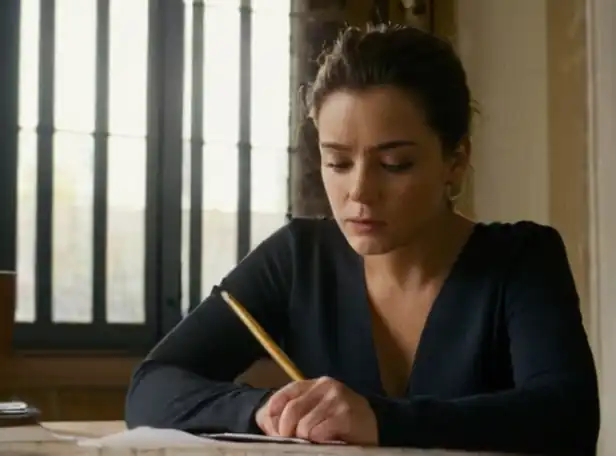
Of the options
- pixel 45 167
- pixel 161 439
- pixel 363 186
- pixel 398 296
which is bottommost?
pixel 161 439

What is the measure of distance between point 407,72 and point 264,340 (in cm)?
37

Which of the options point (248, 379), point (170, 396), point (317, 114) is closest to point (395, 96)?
point (317, 114)

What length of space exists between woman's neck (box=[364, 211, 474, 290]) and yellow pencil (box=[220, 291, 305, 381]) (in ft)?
0.61

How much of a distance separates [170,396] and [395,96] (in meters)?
0.44

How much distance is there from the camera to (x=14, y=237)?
241 centimetres

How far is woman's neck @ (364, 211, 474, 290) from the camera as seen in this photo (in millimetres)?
1290

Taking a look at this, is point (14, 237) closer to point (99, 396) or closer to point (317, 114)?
point (99, 396)

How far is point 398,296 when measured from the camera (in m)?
1.29

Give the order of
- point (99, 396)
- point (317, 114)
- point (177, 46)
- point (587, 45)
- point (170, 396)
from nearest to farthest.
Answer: point (170, 396) < point (317, 114) < point (587, 45) < point (99, 396) < point (177, 46)

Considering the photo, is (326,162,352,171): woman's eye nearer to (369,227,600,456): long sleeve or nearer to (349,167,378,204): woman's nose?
(349,167,378,204): woman's nose

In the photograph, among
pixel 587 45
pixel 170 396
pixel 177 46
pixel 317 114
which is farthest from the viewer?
pixel 177 46

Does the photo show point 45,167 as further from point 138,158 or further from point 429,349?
point 429,349

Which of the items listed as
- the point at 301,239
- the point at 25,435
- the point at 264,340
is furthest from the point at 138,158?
the point at 25,435

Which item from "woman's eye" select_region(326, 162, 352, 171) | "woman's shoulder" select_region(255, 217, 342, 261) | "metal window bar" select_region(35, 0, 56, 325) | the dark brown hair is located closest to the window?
"metal window bar" select_region(35, 0, 56, 325)
